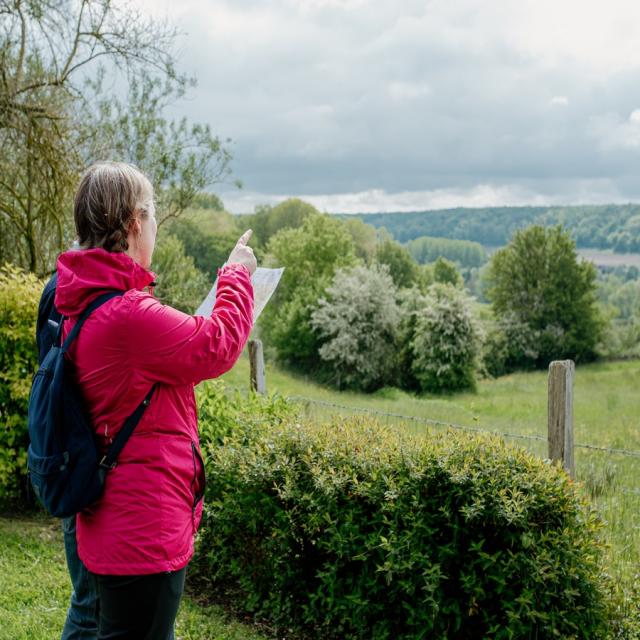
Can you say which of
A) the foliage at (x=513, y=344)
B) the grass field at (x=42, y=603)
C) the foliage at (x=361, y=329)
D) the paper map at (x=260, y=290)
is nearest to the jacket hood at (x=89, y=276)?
the paper map at (x=260, y=290)

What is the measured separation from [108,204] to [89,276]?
243 millimetres

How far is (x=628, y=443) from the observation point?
54.6 ft

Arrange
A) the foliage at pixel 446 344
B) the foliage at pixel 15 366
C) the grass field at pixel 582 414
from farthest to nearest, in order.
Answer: the foliage at pixel 446 344 < the foliage at pixel 15 366 < the grass field at pixel 582 414

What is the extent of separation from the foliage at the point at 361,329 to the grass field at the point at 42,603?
31.9 m

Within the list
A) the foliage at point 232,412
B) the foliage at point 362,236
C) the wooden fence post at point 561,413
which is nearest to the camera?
the wooden fence post at point 561,413

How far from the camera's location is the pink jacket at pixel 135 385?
2301 millimetres

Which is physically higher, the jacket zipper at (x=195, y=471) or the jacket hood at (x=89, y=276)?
the jacket hood at (x=89, y=276)

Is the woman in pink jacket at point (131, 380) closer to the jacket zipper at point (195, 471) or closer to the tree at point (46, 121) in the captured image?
the jacket zipper at point (195, 471)

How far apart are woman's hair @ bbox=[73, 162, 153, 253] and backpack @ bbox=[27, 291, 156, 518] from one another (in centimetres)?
19

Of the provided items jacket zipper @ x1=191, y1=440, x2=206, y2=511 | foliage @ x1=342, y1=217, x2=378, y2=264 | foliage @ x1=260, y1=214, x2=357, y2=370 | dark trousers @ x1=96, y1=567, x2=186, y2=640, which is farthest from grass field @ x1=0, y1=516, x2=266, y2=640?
foliage @ x1=342, y1=217, x2=378, y2=264

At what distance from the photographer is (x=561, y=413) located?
5.54m

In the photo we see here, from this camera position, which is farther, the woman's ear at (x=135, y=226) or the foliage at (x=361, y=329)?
the foliage at (x=361, y=329)

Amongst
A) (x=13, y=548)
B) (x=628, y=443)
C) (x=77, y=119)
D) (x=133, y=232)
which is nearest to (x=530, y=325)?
(x=628, y=443)

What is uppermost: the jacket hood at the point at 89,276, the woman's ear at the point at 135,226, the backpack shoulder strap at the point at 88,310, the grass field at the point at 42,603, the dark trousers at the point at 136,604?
the woman's ear at the point at 135,226
